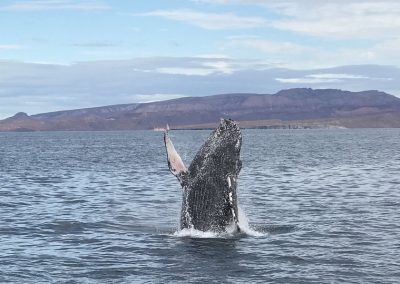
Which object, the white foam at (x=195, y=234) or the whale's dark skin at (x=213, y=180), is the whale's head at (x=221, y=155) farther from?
the white foam at (x=195, y=234)

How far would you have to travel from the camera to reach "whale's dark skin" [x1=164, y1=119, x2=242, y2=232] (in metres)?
20.6

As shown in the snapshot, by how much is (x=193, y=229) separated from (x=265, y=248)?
8.19ft

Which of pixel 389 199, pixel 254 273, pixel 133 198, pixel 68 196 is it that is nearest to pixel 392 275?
pixel 254 273

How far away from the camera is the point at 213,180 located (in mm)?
20766

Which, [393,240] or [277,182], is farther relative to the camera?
[277,182]

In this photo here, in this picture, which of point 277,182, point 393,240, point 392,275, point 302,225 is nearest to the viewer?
point 392,275

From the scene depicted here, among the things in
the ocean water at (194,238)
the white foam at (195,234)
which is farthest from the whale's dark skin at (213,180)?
the ocean water at (194,238)

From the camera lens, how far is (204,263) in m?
18.0

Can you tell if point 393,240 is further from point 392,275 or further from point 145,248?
point 145,248

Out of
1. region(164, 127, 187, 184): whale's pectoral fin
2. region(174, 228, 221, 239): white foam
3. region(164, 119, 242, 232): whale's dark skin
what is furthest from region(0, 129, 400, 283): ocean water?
region(164, 127, 187, 184): whale's pectoral fin

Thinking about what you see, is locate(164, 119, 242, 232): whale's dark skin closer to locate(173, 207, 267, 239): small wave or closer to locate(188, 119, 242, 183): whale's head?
locate(188, 119, 242, 183): whale's head

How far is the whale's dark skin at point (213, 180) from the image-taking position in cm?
2059

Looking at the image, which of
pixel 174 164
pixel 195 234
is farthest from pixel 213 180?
pixel 195 234

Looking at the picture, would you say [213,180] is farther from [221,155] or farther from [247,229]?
[247,229]
